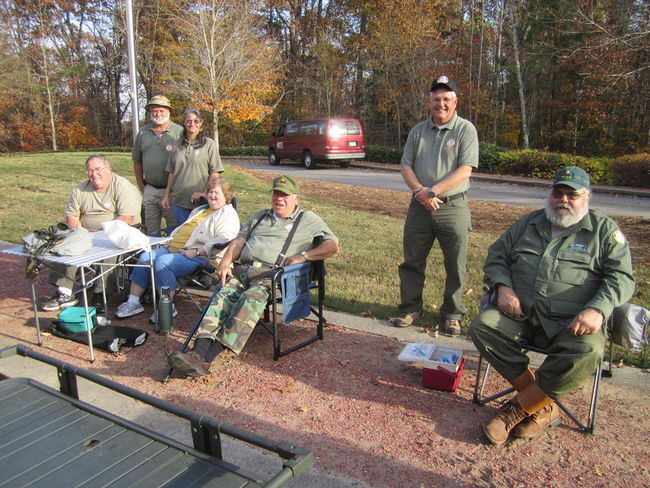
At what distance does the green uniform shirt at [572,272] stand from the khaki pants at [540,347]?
12 centimetres

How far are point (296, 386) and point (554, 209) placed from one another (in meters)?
2.02

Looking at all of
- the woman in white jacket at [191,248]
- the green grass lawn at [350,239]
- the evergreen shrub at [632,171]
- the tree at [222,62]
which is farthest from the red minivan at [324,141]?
the woman in white jacket at [191,248]

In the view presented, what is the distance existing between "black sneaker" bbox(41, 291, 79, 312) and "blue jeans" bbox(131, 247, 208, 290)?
2.54 ft

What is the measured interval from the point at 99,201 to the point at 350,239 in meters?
3.64

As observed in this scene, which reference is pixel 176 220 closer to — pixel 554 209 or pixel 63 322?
pixel 63 322

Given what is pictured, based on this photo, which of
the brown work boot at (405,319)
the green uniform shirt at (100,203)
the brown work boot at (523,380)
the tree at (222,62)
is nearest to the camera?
the brown work boot at (523,380)

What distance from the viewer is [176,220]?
565 centimetres

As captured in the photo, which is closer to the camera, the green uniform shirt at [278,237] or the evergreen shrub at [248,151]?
the green uniform shirt at [278,237]

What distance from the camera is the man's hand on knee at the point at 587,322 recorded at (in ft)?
9.41

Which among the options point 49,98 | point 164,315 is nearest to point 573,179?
point 164,315

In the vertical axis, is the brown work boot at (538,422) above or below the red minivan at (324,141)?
below

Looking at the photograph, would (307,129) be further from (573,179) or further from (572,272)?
(572,272)

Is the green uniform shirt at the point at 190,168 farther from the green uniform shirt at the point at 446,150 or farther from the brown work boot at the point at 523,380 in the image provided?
the brown work boot at the point at 523,380

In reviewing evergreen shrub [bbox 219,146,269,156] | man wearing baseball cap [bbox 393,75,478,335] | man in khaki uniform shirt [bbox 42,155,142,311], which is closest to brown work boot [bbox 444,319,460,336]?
man wearing baseball cap [bbox 393,75,478,335]
